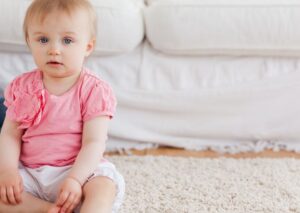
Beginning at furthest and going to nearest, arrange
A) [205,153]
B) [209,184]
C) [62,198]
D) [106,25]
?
[205,153] < [106,25] < [209,184] < [62,198]

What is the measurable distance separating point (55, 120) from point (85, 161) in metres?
0.12

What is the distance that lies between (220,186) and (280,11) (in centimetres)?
55

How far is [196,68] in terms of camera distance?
5.54 ft

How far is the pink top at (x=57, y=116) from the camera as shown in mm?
1187

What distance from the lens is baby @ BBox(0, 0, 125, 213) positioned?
1.14 meters

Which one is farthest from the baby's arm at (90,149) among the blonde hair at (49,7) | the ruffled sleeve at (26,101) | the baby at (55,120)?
the blonde hair at (49,7)

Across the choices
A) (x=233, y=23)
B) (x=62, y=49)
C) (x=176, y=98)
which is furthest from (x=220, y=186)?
(x=62, y=49)

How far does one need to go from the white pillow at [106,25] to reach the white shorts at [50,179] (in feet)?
1.73

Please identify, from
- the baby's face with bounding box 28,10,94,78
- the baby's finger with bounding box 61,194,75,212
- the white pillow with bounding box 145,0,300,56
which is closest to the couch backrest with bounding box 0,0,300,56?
the white pillow with bounding box 145,0,300,56

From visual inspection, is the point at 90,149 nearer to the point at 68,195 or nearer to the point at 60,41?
the point at 68,195

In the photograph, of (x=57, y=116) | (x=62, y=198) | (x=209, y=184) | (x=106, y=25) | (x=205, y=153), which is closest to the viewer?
(x=62, y=198)

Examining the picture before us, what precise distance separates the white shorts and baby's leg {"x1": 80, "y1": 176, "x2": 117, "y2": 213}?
0.03 meters

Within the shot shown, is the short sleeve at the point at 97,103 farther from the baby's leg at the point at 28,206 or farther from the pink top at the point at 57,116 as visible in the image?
the baby's leg at the point at 28,206

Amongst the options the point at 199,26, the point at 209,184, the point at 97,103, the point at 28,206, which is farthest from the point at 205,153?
the point at 28,206
